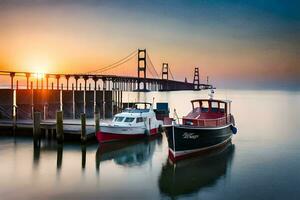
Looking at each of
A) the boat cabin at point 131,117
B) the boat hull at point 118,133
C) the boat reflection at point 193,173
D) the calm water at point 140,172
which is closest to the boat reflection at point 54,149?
the calm water at point 140,172

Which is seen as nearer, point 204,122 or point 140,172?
point 140,172

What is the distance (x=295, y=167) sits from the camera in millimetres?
19797

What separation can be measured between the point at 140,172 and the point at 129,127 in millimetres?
6945

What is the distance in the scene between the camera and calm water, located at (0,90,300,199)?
14656 millimetres

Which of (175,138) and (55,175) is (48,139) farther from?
(175,138)

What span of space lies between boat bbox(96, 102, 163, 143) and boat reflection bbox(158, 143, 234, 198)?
5.15 metres

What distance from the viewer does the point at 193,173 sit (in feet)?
58.2

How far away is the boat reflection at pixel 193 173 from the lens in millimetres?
15352

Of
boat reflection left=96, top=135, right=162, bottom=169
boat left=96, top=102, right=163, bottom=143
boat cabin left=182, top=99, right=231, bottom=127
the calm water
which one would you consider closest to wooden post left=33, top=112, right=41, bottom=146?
the calm water

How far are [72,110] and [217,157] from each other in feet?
62.3

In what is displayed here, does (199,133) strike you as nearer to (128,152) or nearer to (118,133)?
(128,152)

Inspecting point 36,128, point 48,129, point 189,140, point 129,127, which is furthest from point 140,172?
point 48,129

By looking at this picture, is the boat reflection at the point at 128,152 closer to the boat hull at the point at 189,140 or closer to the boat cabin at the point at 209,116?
the boat hull at the point at 189,140

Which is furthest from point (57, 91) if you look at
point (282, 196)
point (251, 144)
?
point (282, 196)
